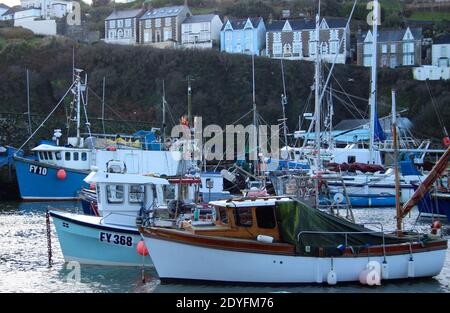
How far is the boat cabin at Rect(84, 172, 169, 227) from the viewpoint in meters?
19.5

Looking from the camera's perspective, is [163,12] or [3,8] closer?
[163,12]

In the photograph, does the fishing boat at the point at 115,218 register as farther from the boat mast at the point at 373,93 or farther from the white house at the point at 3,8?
the white house at the point at 3,8

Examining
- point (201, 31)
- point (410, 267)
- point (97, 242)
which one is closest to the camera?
point (410, 267)

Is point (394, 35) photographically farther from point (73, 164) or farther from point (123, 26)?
point (73, 164)

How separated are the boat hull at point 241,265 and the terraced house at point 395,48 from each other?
66042 mm

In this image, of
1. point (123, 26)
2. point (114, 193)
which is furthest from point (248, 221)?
point (123, 26)

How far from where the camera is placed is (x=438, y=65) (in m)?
76.8

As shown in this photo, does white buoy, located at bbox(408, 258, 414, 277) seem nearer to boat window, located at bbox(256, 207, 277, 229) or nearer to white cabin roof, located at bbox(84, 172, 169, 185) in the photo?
boat window, located at bbox(256, 207, 277, 229)

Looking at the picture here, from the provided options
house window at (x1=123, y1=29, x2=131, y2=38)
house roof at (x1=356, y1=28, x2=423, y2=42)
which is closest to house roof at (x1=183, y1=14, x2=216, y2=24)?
house window at (x1=123, y1=29, x2=131, y2=38)

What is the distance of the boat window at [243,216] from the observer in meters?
15.9

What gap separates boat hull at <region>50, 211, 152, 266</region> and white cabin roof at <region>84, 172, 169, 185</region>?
108cm

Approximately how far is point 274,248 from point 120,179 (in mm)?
5856

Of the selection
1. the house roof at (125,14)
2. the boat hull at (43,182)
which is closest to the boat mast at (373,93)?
the boat hull at (43,182)

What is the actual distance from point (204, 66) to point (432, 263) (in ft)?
184
